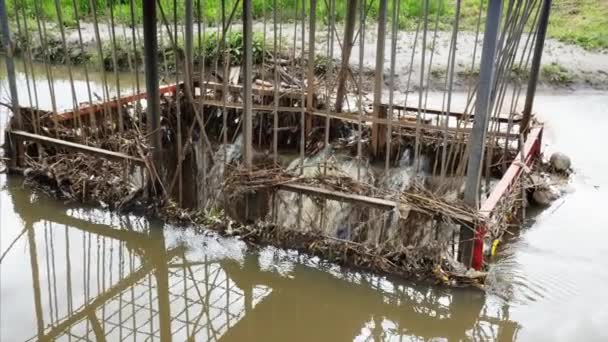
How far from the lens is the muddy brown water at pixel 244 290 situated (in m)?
3.81

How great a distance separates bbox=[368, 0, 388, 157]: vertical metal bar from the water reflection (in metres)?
2.03

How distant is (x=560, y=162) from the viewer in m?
6.04

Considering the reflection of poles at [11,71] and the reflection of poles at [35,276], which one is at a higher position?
the reflection of poles at [11,71]

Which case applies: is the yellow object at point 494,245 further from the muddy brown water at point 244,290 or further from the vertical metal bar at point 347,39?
the vertical metal bar at point 347,39

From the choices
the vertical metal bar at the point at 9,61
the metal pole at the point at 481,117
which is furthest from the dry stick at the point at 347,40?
the vertical metal bar at the point at 9,61

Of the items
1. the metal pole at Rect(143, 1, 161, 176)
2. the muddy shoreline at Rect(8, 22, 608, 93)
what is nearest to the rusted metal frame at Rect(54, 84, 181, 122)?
the metal pole at Rect(143, 1, 161, 176)

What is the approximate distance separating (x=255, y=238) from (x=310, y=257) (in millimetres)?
491

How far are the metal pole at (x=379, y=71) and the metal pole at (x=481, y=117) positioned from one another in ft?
4.87

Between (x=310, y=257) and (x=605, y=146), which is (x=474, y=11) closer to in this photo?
(x=605, y=146)

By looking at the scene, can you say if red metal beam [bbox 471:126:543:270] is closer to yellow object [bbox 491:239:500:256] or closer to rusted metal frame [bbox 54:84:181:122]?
yellow object [bbox 491:239:500:256]

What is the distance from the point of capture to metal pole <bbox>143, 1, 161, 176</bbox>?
4.54m

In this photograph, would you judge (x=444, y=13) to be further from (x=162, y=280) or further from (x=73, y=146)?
(x=162, y=280)

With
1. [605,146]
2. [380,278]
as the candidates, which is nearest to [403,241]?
[380,278]

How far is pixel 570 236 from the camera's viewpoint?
4.95m
